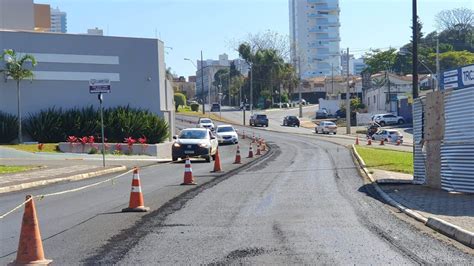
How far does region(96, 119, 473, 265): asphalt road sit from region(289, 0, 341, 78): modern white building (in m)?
180

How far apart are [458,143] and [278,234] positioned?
7.21 meters

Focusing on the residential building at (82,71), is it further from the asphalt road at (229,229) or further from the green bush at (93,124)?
the asphalt road at (229,229)

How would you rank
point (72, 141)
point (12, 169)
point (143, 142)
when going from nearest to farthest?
point (12, 169), point (72, 141), point (143, 142)

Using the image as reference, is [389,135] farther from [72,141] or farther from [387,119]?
[72,141]

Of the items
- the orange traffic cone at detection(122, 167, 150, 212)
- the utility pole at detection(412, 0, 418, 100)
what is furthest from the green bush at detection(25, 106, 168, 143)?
the orange traffic cone at detection(122, 167, 150, 212)

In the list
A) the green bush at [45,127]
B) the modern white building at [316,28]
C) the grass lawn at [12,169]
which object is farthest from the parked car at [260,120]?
the modern white building at [316,28]

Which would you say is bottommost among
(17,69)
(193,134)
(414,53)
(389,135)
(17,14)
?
(389,135)

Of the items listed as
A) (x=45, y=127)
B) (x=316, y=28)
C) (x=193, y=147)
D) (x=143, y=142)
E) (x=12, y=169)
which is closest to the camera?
(x=12, y=169)

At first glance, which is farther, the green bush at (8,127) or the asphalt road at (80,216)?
the green bush at (8,127)

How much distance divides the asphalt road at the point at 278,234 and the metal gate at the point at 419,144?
274 centimetres

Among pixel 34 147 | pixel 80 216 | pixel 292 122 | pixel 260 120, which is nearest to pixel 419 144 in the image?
pixel 80 216

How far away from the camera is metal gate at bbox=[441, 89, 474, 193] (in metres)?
14.5

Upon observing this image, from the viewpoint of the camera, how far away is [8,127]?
35594 millimetres

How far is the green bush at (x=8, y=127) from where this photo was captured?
1391 inches
